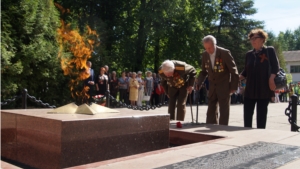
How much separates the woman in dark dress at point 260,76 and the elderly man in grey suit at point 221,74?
30 cm

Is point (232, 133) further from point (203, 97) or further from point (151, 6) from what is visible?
point (151, 6)

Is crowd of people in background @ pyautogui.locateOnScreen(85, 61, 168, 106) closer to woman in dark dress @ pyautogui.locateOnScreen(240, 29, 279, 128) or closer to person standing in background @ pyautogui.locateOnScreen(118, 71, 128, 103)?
person standing in background @ pyautogui.locateOnScreen(118, 71, 128, 103)

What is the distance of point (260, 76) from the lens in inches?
249

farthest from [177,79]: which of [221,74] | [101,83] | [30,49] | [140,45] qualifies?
[140,45]

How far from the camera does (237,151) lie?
165 inches

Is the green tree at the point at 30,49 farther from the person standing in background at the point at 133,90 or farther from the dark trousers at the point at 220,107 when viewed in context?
the dark trousers at the point at 220,107

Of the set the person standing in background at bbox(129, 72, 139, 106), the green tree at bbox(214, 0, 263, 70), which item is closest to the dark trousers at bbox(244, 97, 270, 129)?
the person standing in background at bbox(129, 72, 139, 106)

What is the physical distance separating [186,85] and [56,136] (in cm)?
390

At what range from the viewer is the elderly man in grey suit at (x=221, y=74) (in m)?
6.55

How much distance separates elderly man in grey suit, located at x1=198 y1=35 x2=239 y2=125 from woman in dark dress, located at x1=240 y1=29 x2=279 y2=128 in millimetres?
301

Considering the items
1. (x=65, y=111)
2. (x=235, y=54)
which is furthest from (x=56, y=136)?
(x=235, y=54)

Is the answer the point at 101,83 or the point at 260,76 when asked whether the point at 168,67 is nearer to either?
the point at 260,76

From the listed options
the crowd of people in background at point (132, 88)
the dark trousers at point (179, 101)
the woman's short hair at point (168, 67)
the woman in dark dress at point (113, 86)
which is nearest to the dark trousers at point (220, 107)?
the dark trousers at point (179, 101)

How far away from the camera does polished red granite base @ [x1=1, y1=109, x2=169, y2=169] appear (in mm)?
3869
